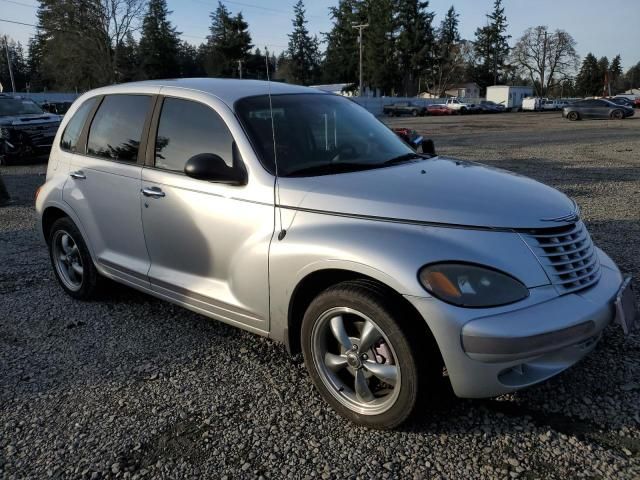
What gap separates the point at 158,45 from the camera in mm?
69875

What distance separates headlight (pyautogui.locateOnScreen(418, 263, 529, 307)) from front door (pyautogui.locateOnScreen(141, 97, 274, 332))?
3.31ft

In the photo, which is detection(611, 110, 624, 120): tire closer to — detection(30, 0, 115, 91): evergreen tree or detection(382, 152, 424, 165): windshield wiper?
detection(382, 152, 424, 165): windshield wiper

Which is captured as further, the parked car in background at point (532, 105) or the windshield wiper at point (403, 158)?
the parked car in background at point (532, 105)

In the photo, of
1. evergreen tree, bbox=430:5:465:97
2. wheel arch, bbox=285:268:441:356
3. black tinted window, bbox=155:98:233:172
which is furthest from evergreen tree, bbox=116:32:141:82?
wheel arch, bbox=285:268:441:356

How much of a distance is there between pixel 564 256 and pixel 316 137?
5.51 feet

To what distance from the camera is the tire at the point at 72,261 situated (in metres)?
4.46

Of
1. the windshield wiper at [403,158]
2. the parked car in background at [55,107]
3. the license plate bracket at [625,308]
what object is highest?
the parked car in background at [55,107]

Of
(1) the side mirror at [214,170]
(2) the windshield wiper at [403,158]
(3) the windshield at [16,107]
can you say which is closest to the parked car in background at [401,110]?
(3) the windshield at [16,107]

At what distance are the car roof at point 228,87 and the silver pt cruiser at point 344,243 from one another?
2 cm

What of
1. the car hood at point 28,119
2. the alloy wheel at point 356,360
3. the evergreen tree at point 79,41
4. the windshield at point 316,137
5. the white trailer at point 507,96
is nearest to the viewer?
the alloy wheel at point 356,360

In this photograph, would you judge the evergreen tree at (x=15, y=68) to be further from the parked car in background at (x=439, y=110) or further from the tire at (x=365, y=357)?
the tire at (x=365, y=357)

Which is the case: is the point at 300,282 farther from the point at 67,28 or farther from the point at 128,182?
the point at 67,28

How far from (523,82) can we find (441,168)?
110m

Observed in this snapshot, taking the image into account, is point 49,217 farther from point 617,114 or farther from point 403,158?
point 617,114
